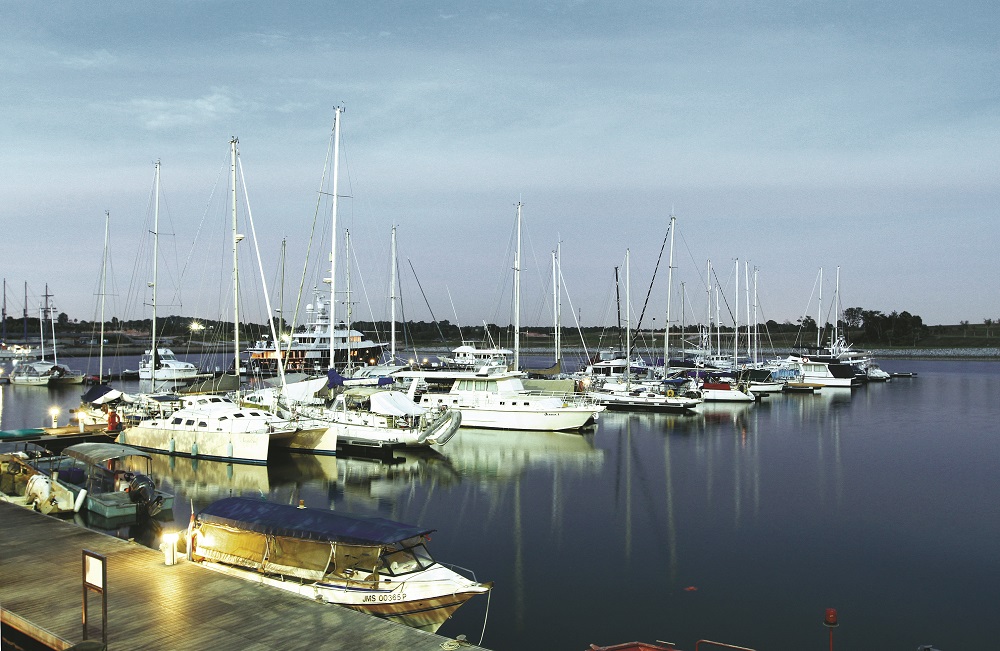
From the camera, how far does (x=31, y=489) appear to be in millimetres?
23750

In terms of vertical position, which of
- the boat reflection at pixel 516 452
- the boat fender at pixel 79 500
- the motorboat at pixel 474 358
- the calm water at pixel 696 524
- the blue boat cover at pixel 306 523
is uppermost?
the motorboat at pixel 474 358

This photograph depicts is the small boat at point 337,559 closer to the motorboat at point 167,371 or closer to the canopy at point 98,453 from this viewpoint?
the canopy at point 98,453

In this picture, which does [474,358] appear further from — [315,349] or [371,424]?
[315,349]

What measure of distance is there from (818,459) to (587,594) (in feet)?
88.0

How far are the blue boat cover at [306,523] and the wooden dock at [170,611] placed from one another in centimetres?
135

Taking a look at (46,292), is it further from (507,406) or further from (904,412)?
(904,412)

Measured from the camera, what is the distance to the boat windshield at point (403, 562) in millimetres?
14680

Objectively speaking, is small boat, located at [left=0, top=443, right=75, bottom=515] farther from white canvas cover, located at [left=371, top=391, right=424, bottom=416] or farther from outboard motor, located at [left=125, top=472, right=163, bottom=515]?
white canvas cover, located at [left=371, top=391, right=424, bottom=416]

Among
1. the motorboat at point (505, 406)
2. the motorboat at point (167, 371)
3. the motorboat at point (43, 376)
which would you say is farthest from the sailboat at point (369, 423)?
the motorboat at point (43, 376)

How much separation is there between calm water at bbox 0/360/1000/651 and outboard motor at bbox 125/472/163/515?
1372mm

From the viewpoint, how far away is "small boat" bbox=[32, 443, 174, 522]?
23.6 m

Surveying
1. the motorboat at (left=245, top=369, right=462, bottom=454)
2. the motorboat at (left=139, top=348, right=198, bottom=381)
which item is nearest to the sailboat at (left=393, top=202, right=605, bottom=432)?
the motorboat at (left=245, top=369, right=462, bottom=454)

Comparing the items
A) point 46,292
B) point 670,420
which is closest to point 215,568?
point 670,420

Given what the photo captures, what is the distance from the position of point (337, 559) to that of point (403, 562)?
1471 mm
